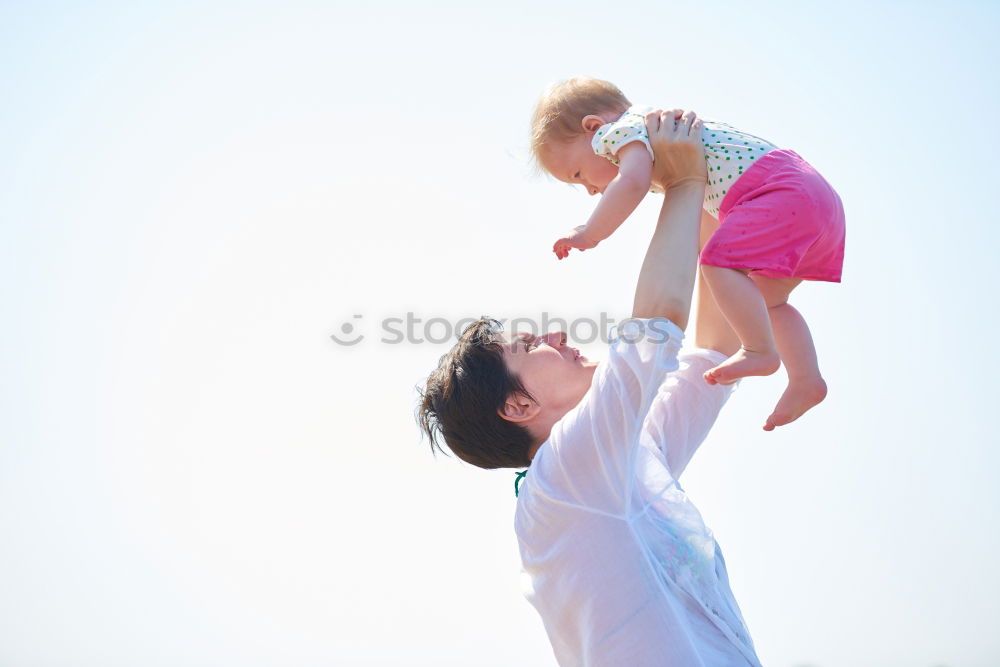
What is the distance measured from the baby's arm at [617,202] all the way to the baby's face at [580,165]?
12.1 inches

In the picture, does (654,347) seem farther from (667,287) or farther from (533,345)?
(533,345)

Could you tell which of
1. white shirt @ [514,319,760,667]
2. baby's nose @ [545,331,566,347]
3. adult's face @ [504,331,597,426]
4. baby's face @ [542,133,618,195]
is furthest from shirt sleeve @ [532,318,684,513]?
baby's face @ [542,133,618,195]

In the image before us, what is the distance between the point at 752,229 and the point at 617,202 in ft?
1.27

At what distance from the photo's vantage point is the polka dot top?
8.11 ft

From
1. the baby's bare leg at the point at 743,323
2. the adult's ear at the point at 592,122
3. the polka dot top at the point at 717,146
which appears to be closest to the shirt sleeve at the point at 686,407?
the baby's bare leg at the point at 743,323

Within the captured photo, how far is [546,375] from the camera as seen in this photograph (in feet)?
8.73

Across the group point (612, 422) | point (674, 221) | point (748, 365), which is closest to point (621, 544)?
point (612, 422)

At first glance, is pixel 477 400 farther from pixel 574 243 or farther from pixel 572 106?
pixel 572 106

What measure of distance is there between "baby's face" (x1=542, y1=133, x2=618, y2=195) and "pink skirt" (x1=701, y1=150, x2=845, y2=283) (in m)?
0.39

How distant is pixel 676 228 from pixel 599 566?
844 millimetres

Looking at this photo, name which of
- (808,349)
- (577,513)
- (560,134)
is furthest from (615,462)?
(560,134)

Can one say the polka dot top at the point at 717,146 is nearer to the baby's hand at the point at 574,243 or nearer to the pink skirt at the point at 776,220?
the pink skirt at the point at 776,220

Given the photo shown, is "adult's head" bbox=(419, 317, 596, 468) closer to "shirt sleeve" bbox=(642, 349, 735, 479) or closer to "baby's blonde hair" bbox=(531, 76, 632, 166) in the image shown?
"shirt sleeve" bbox=(642, 349, 735, 479)

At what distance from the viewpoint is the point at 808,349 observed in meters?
2.65
